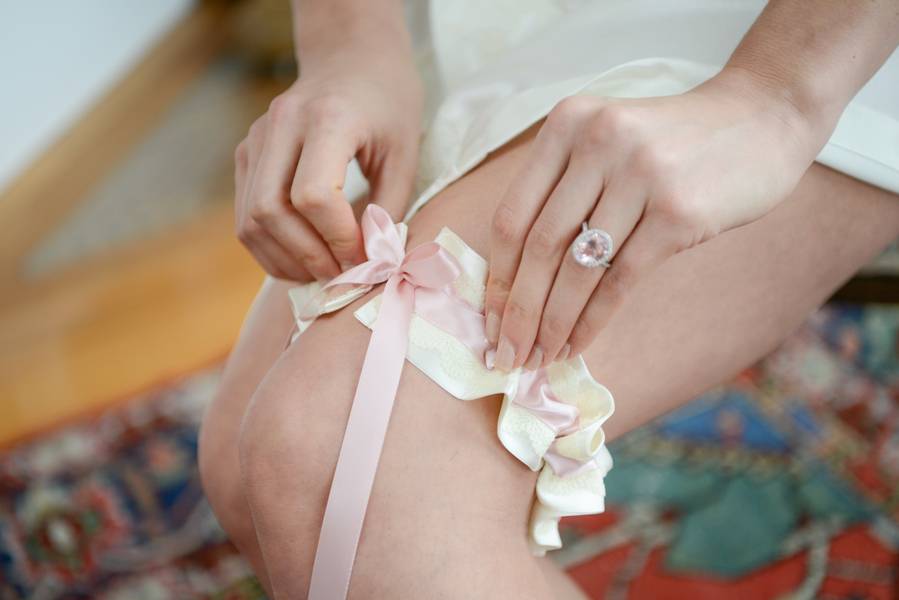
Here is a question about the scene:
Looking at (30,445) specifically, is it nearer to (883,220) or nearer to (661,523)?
(661,523)

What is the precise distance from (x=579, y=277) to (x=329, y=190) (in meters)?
0.23

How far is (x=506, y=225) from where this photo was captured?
0.61 metres

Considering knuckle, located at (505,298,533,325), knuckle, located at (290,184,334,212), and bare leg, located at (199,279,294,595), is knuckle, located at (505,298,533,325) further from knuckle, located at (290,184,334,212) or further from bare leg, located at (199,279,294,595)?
bare leg, located at (199,279,294,595)

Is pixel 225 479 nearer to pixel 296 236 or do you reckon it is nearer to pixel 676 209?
pixel 296 236

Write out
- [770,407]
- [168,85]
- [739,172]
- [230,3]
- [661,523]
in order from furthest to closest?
[230,3] → [168,85] → [770,407] → [661,523] → [739,172]

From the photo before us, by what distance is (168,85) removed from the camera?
2.93 m

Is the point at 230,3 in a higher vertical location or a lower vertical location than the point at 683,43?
lower

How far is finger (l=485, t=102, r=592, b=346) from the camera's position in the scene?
0.59m

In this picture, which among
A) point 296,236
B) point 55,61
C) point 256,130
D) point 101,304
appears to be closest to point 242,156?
point 256,130

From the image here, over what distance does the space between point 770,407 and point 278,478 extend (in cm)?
116

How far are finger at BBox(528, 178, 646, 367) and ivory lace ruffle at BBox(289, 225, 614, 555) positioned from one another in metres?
0.03

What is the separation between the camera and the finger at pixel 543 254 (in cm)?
58

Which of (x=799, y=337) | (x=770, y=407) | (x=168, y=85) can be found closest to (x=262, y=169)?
(x=770, y=407)

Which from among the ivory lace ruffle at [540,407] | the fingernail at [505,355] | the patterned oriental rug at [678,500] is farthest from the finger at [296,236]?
the patterned oriental rug at [678,500]
